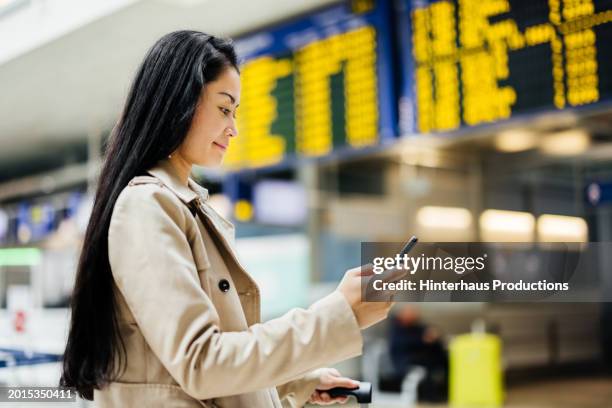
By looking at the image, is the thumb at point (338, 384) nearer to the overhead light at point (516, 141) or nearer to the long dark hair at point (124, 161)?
the long dark hair at point (124, 161)

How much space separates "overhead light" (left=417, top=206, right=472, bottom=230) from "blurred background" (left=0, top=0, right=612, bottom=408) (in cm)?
2

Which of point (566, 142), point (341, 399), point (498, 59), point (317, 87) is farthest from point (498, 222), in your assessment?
point (341, 399)

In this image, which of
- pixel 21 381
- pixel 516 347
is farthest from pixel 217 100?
pixel 516 347

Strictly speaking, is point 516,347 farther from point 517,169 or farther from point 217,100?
point 217,100

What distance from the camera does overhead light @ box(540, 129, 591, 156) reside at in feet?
15.4

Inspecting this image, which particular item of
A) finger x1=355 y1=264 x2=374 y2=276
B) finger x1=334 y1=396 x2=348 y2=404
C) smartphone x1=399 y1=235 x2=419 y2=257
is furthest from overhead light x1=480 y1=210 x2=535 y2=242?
finger x1=355 y1=264 x2=374 y2=276

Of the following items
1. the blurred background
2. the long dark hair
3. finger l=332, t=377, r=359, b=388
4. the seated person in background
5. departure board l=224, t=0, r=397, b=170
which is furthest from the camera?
the seated person in background

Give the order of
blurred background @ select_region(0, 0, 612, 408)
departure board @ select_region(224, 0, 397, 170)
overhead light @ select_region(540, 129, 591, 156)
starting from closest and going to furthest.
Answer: blurred background @ select_region(0, 0, 612, 408), departure board @ select_region(224, 0, 397, 170), overhead light @ select_region(540, 129, 591, 156)

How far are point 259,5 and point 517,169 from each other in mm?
2624

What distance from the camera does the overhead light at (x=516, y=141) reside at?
474cm

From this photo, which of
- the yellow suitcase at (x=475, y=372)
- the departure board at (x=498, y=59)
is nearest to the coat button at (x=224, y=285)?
the departure board at (x=498, y=59)

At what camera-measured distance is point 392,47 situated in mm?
3219

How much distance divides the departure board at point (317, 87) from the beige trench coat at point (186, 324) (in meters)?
2.28

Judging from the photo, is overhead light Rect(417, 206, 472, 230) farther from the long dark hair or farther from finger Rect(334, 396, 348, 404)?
the long dark hair
